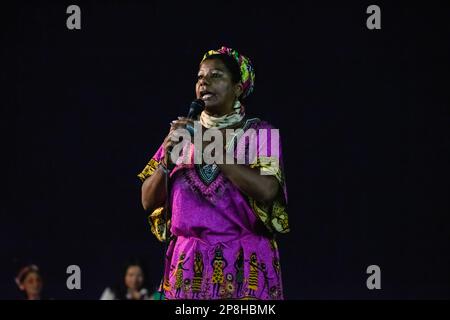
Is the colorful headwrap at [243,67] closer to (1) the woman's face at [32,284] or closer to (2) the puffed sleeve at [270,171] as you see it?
(2) the puffed sleeve at [270,171]

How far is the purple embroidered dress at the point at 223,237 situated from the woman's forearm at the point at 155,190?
50 millimetres

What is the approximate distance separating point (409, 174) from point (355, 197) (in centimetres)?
33

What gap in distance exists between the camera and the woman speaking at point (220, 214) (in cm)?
249

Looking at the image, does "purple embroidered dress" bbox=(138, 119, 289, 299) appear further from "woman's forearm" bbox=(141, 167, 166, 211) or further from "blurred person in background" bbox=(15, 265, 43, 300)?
"blurred person in background" bbox=(15, 265, 43, 300)

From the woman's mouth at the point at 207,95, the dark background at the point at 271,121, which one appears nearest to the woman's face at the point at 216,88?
the woman's mouth at the point at 207,95

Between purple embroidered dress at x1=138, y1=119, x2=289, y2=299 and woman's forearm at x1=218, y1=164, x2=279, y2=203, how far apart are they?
41mm

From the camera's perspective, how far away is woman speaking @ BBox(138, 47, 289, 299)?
2488mm

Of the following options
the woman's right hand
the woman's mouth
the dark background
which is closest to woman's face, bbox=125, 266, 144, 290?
the dark background

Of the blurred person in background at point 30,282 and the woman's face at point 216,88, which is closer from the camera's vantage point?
the woman's face at point 216,88

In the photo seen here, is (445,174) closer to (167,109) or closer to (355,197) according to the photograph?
(355,197)

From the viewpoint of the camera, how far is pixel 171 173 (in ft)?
8.57

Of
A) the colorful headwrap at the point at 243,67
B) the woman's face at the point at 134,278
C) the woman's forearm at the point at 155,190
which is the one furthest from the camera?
the woman's face at the point at 134,278

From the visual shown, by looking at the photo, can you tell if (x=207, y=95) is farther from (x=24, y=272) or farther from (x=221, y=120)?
(x=24, y=272)

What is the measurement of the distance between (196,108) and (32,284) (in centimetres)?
257
